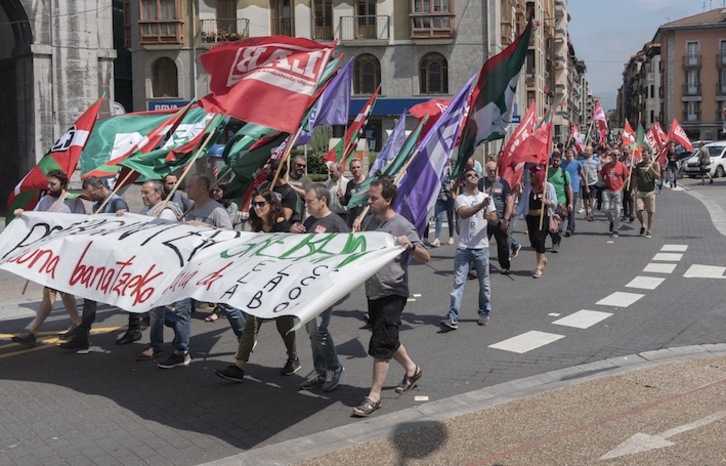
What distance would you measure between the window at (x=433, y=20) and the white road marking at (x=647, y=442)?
35737 mm

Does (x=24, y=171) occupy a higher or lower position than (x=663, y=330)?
higher

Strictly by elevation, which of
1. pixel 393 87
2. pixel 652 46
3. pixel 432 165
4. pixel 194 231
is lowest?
pixel 194 231

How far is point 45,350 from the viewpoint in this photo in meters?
8.27

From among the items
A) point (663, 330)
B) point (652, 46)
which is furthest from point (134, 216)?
point (652, 46)

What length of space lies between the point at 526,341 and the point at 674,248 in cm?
766

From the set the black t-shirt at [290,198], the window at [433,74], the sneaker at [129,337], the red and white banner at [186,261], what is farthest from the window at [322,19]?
the red and white banner at [186,261]

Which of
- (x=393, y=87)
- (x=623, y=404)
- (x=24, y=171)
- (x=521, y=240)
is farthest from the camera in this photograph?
(x=393, y=87)

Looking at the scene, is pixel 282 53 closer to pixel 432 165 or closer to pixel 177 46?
pixel 432 165

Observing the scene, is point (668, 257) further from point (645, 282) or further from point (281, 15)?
point (281, 15)

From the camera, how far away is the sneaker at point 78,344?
8.18 m

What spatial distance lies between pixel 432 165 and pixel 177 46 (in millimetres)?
34592

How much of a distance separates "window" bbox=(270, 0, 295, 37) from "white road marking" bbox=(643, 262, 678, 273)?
31042mm

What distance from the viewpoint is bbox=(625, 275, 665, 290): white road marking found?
1138cm

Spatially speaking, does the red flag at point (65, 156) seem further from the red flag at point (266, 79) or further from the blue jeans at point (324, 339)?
the blue jeans at point (324, 339)
